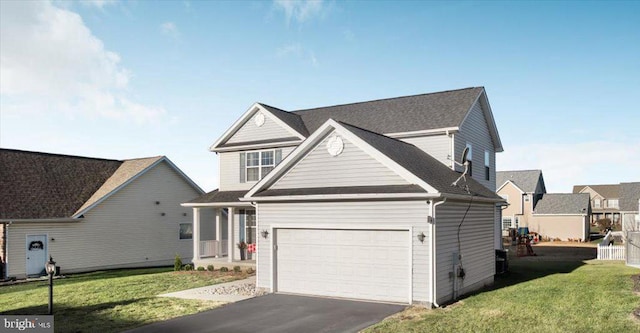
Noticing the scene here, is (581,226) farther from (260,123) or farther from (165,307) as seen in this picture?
(165,307)

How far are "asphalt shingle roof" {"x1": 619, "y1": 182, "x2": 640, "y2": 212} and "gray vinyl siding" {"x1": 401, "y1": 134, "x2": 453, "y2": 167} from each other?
40437 millimetres

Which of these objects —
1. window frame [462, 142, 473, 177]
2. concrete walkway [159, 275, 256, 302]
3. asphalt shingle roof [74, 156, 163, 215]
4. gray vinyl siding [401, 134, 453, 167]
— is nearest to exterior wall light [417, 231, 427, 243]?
concrete walkway [159, 275, 256, 302]

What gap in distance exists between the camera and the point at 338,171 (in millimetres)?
17312

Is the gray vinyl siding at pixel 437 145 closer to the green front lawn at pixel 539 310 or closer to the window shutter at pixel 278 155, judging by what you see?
the green front lawn at pixel 539 310

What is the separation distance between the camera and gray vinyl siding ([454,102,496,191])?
2253 centimetres

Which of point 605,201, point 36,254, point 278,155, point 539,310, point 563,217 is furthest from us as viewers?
point 605,201

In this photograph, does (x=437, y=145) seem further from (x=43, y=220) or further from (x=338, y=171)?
(x=43, y=220)

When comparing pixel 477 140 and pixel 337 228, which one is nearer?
pixel 337 228

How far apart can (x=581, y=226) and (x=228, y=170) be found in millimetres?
37172

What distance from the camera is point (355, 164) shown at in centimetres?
1698

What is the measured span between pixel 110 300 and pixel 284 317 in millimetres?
6682

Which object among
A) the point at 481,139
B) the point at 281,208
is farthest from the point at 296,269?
the point at 481,139

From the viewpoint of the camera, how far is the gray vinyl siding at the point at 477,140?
22.5 meters

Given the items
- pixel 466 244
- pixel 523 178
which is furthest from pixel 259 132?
pixel 523 178
